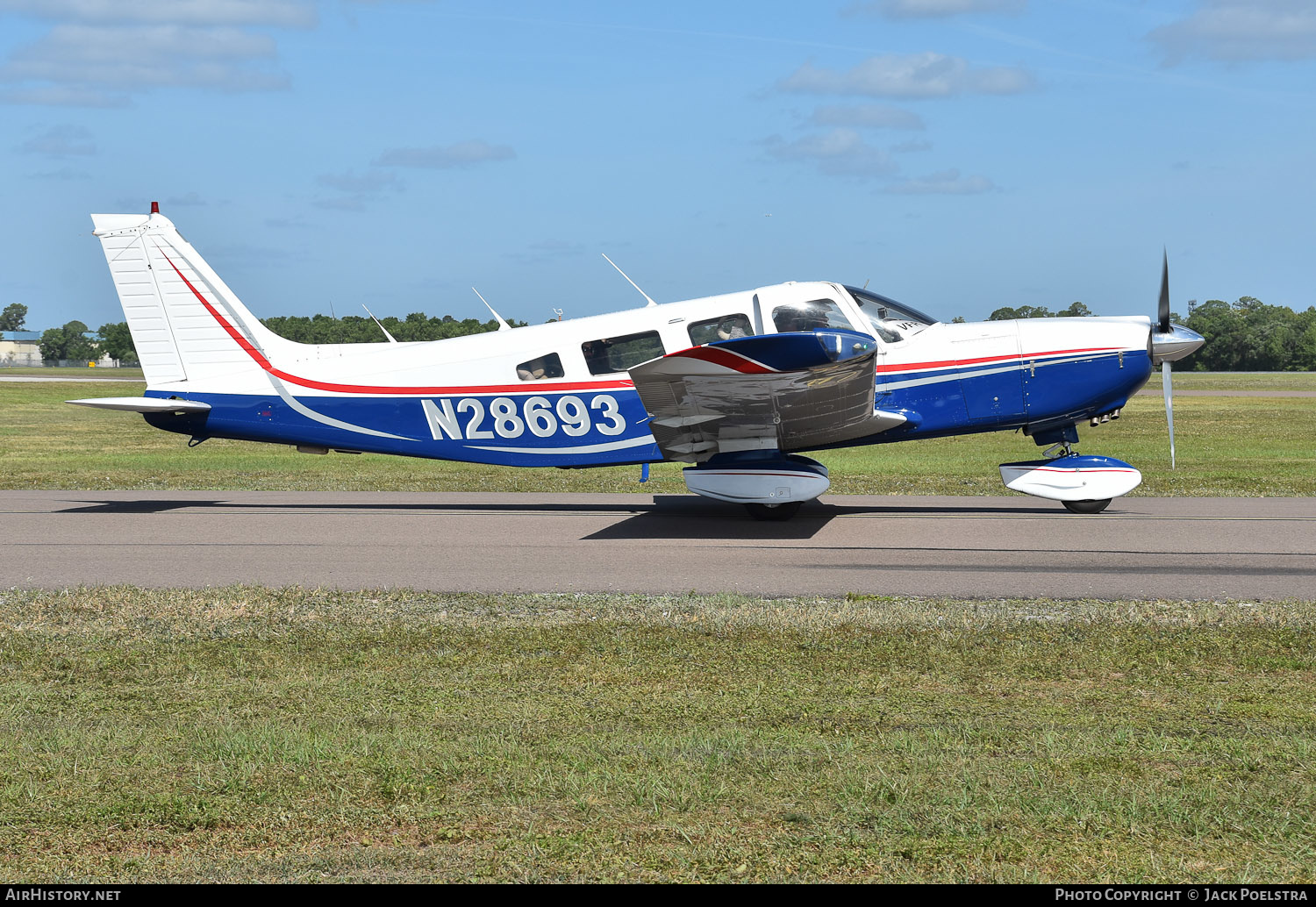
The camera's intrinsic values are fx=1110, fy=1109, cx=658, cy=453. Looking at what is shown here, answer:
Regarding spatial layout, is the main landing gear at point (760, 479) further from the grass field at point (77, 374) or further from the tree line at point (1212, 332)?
the grass field at point (77, 374)

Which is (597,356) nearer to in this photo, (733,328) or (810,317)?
(733,328)

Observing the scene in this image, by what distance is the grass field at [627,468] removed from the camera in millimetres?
16828

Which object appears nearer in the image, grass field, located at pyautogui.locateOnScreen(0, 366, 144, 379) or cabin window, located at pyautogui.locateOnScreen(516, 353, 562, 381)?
cabin window, located at pyautogui.locateOnScreen(516, 353, 562, 381)

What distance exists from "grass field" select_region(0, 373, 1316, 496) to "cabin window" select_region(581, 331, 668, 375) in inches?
163

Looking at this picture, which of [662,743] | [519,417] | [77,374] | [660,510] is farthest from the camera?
[77,374]

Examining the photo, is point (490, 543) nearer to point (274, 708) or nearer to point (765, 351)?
point (765, 351)

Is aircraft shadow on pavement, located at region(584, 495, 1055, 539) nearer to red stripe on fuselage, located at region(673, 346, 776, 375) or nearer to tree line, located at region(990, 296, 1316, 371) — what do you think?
red stripe on fuselage, located at region(673, 346, 776, 375)

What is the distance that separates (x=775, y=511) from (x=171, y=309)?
7.73m

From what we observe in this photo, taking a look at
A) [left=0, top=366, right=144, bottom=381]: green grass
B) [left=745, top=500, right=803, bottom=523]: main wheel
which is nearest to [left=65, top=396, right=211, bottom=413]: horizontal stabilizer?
[left=745, top=500, right=803, bottom=523]: main wheel

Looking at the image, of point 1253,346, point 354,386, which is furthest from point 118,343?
point 354,386

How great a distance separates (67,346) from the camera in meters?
171

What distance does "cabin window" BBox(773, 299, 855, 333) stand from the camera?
11930mm

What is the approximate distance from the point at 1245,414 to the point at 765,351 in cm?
2970

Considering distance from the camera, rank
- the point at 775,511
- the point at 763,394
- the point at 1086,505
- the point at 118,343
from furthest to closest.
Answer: the point at 118,343 → the point at 1086,505 → the point at 775,511 → the point at 763,394
